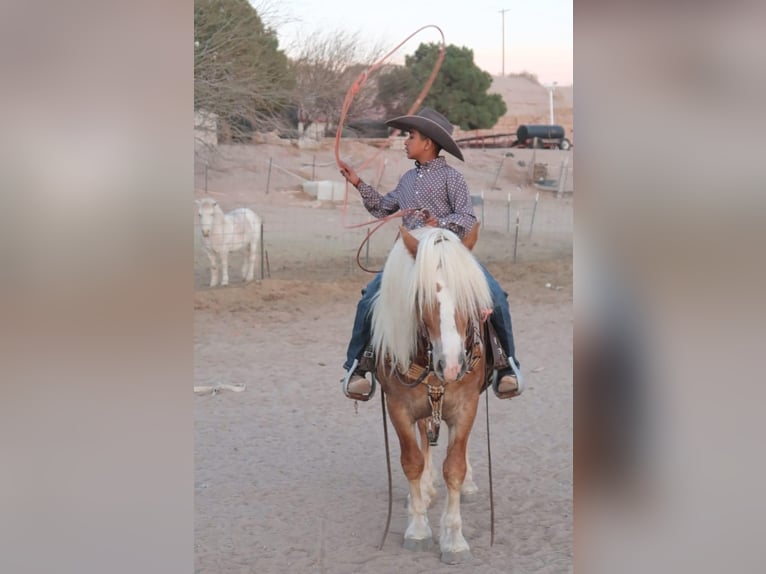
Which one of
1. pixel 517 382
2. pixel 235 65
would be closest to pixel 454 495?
pixel 517 382

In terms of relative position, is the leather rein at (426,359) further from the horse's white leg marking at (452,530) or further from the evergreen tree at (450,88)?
the evergreen tree at (450,88)

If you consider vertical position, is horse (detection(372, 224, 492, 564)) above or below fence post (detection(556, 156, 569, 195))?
below

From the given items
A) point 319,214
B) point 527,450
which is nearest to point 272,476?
point 527,450

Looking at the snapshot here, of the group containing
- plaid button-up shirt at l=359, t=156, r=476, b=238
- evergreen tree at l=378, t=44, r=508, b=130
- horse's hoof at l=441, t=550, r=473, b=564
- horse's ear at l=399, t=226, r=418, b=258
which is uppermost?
evergreen tree at l=378, t=44, r=508, b=130

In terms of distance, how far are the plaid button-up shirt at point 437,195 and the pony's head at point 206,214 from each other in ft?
25.5

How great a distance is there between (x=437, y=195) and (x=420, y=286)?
0.87m

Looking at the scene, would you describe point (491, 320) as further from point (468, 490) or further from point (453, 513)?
point (468, 490)

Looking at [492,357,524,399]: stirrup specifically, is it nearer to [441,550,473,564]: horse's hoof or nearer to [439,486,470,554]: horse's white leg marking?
[439,486,470,554]: horse's white leg marking

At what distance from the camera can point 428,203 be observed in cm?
446

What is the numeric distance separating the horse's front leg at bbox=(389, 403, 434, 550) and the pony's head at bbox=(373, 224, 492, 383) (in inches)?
13.9

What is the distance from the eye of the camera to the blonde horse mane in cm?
371

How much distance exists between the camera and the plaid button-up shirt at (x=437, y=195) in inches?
172

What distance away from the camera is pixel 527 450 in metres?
6.26

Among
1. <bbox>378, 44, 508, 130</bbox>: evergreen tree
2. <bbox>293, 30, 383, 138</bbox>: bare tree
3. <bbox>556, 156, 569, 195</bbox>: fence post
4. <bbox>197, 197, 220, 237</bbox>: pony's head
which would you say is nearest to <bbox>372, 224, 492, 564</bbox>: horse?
<bbox>197, 197, 220, 237</bbox>: pony's head
